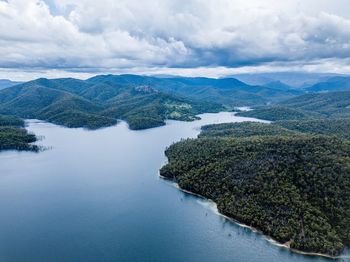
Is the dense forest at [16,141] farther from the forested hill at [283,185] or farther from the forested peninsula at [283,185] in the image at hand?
the forested peninsula at [283,185]

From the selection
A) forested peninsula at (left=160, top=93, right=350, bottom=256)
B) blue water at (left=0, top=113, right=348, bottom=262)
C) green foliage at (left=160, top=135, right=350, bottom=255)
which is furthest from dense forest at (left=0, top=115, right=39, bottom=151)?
forested peninsula at (left=160, top=93, right=350, bottom=256)

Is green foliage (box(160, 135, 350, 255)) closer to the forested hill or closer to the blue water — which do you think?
the forested hill

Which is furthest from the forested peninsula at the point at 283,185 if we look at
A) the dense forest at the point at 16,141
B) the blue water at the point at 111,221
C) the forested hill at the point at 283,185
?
the dense forest at the point at 16,141

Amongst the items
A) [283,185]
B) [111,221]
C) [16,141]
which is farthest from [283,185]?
[16,141]

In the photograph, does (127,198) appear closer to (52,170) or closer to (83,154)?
(52,170)

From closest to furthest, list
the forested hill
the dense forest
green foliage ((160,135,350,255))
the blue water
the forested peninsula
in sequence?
the blue water, the forested peninsula, the forested hill, green foliage ((160,135,350,255)), the dense forest
